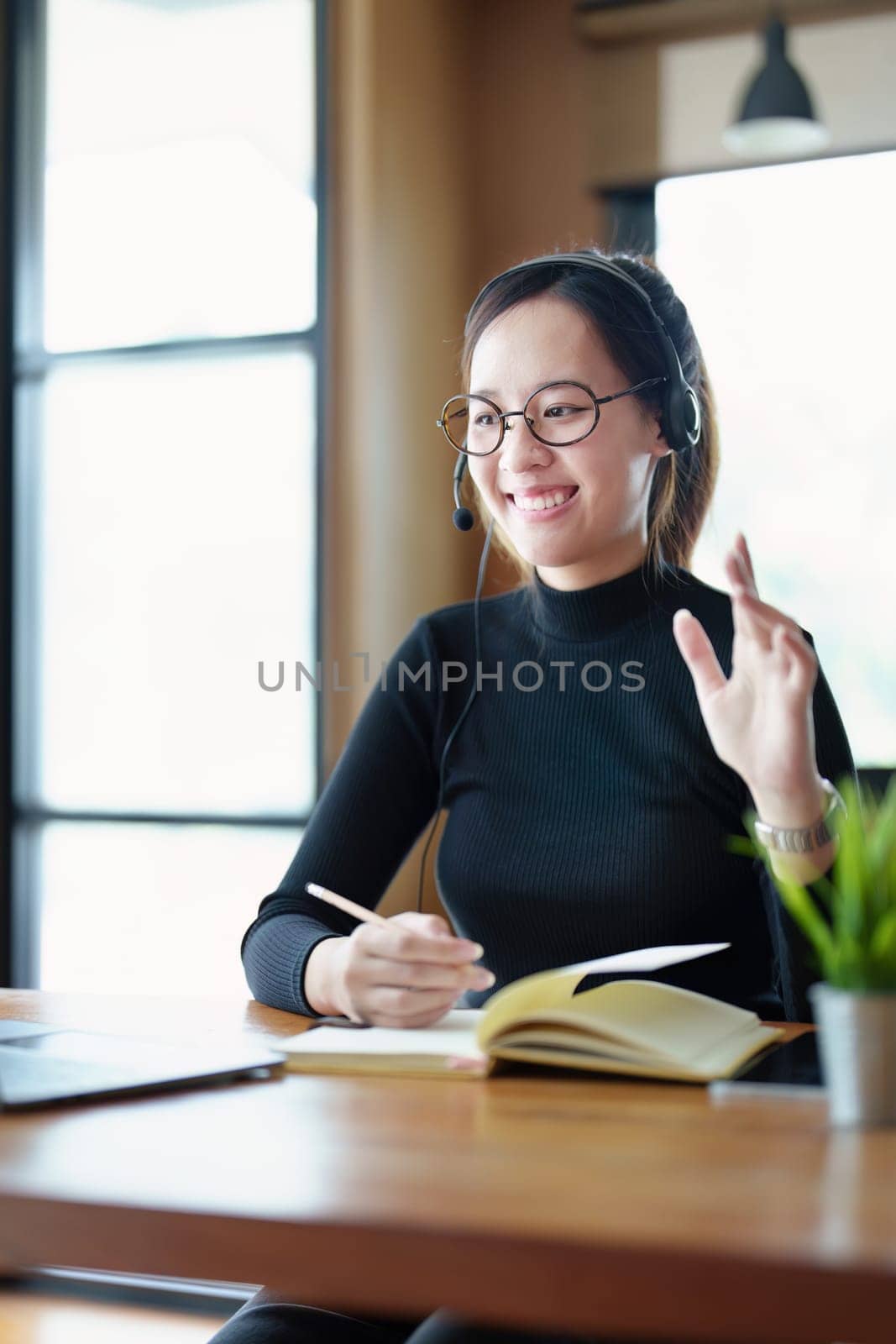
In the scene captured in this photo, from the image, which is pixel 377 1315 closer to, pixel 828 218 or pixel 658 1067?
pixel 658 1067

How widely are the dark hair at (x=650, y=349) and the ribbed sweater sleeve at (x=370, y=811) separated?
222 millimetres

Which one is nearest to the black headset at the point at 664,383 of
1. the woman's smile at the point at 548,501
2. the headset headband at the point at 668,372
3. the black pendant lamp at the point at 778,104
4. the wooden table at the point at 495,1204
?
the headset headband at the point at 668,372

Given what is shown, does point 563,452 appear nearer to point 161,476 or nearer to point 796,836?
point 796,836

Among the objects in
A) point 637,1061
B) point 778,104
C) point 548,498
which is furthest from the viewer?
point 778,104

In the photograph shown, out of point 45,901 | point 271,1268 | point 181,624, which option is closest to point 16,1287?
point 45,901

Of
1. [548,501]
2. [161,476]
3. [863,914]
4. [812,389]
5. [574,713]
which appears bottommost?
[863,914]

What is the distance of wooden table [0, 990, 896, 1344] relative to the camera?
0.55m

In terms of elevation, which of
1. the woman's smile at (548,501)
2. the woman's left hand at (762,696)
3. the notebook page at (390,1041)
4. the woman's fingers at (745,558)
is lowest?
the notebook page at (390,1041)

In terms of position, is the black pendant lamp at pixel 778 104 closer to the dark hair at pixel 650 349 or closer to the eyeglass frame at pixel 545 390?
the dark hair at pixel 650 349

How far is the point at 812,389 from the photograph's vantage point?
10.2 ft

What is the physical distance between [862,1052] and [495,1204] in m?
0.24

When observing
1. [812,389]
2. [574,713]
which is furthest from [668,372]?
[812,389]

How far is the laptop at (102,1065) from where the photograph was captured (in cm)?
85

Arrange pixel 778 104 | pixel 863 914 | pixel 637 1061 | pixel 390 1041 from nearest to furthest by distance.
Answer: pixel 863 914 → pixel 637 1061 → pixel 390 1041 → pixel 778 104
